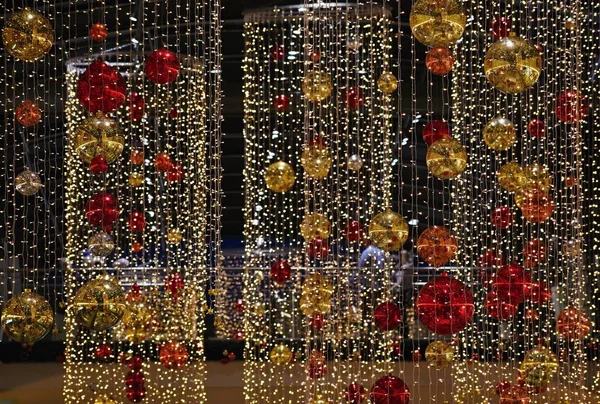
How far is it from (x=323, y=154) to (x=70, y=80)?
13.8 ft

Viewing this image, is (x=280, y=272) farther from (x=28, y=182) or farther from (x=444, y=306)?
(x=444, y=306)

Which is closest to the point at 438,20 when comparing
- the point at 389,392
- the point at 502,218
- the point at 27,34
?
the point at 389,392

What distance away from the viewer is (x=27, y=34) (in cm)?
428

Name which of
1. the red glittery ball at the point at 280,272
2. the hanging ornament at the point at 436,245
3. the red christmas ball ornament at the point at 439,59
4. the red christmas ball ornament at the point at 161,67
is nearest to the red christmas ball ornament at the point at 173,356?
the red glittery ball at the point at 280,272

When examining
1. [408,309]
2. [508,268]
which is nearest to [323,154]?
[508,268]

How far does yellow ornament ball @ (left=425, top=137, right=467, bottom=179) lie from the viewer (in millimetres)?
4250

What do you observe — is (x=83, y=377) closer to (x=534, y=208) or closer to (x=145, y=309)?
(x=145, y=309)

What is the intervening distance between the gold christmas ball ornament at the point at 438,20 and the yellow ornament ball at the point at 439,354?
207 centimetres

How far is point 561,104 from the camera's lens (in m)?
5.69

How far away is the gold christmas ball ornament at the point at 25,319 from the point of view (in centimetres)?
428

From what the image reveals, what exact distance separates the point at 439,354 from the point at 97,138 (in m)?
2.39

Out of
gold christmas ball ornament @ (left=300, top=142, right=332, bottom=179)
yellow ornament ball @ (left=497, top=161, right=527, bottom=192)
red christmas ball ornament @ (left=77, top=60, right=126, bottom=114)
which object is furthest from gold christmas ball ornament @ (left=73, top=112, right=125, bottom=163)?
yellow ornament ball @ (left=497, top=161, right=527, bottom=192)

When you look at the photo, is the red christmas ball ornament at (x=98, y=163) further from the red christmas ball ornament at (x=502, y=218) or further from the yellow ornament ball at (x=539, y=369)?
the red christmas ball ornament at (x=502, y=218)

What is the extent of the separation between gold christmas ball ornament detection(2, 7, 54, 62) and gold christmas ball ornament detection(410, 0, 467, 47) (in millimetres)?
1662
